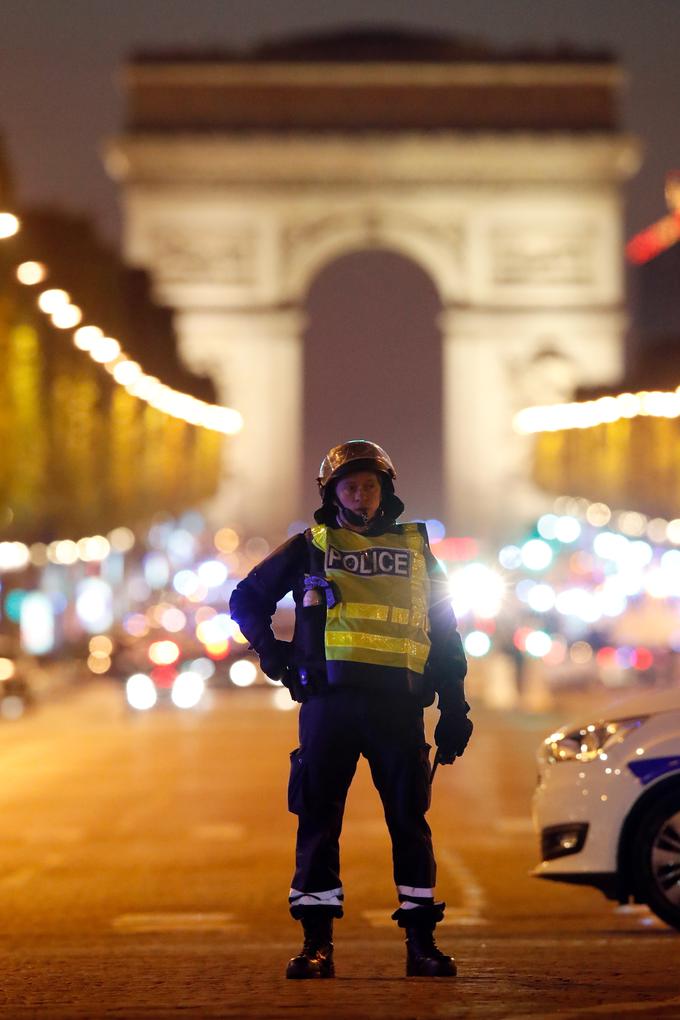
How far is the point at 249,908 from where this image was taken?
10102mm

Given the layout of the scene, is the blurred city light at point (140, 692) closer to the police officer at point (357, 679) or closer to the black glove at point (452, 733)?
the police officer at point (357, 679)

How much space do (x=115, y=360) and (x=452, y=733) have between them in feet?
125

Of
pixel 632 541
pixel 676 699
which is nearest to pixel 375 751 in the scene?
pixel 676 699

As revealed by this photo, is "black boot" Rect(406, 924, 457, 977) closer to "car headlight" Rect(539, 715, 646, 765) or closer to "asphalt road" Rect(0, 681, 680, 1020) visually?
"asphalt road" Rect(0, 681, 680, 1020)

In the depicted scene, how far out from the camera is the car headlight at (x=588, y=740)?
28.2 feet

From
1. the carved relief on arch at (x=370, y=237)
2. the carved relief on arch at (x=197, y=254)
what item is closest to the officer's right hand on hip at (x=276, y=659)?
the carved relief on arch at (x=197, y=254)

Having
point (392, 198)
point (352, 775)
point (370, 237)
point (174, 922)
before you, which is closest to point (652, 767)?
point (352, 775)

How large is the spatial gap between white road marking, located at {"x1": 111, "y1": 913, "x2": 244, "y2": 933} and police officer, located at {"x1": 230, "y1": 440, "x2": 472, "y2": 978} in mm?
2492

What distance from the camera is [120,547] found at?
49.9 meters

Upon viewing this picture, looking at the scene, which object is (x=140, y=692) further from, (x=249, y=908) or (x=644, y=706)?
(x=644, y=706)

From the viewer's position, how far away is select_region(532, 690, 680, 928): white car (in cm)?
846

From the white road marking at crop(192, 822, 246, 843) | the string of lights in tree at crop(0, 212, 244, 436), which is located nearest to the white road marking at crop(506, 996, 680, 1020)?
the white road marking at crop(192, 822, 246, 843)

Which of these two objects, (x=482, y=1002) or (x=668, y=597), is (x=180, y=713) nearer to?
(x=668, y=597)

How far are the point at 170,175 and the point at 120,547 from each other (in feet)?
30.2
